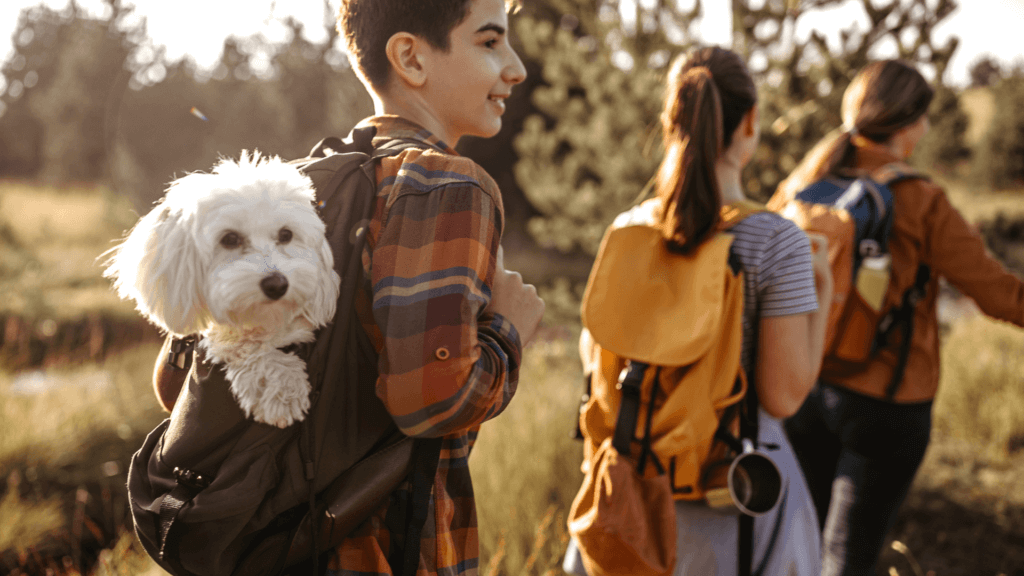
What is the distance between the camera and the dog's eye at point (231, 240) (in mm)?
917

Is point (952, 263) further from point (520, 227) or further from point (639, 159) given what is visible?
point (520, 227)

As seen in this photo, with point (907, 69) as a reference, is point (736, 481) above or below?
below

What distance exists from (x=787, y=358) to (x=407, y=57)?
128 cm

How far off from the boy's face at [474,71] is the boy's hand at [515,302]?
0.31 m

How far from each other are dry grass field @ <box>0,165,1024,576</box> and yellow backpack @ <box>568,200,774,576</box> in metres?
0.77

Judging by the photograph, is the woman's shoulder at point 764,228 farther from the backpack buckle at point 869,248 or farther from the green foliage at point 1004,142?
the green foliage at point 1004,142

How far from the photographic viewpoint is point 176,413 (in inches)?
36.8

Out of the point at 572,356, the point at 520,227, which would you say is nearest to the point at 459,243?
the point at 572,356

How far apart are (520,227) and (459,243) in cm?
1592

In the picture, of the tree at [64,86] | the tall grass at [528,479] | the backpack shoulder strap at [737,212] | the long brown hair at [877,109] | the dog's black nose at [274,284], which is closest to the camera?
the dog's black nose at [274,284]

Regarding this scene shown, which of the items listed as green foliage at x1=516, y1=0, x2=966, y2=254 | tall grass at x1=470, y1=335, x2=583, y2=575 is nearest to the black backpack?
tall grass at x1=470, y1=335, x2=583, y2=575

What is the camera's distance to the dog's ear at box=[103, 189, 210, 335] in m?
0.90

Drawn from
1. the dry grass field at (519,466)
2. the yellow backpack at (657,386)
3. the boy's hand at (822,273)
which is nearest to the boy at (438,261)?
the yellow backpack at (657,386)

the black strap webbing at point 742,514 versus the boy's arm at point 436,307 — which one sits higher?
the boy's arm at point 436,307
